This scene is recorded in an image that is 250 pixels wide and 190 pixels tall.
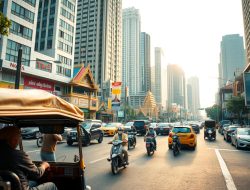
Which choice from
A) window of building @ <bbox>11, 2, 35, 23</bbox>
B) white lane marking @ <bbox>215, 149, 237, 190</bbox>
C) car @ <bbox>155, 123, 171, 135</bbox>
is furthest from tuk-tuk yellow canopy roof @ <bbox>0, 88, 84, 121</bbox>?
window of building @ <bbox>11, 2, 35, 23</bbox>

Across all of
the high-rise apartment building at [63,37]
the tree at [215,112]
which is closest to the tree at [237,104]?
the high-rise apartment building at [63,37]

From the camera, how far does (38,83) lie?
111 ft

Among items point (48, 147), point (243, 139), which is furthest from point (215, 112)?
point (48, 147)

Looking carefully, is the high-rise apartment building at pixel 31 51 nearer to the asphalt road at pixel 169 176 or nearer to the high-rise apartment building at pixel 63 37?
the high-rise apartment building at pixel 63 37

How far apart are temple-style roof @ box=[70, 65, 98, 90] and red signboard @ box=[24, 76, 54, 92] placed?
4.47 metres

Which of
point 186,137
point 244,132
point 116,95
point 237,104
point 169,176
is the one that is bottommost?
point 169,176

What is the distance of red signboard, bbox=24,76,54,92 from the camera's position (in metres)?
31.8

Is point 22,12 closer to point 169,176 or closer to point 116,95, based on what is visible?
point 116,95

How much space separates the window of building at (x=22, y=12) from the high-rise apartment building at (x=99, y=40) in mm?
67602

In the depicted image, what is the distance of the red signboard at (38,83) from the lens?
31847 millimetres

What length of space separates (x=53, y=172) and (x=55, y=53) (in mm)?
44784

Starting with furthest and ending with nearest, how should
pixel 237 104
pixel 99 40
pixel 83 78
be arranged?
1. pixel 99 40
2. pixel 83 78
3. pixel 237 104

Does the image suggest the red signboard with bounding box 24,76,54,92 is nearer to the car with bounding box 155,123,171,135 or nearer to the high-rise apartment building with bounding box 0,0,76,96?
the high-rise apartment building with bounding box 0,0,76,96

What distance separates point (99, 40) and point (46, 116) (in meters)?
111
